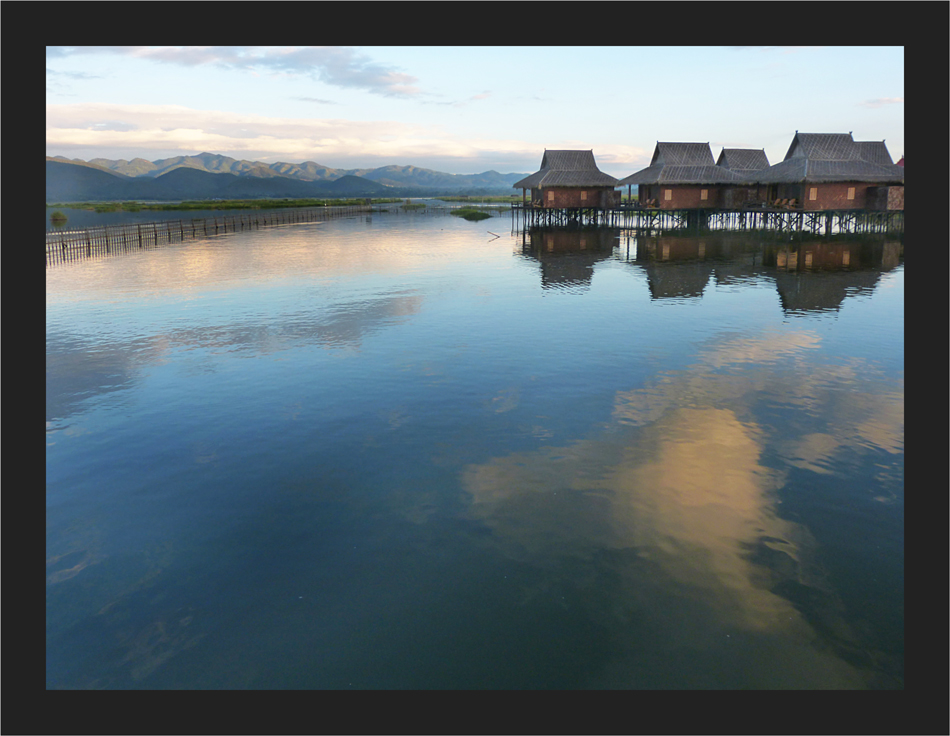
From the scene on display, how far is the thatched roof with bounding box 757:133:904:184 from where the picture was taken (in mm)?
52781

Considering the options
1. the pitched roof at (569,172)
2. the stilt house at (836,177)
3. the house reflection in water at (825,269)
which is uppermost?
the pitched roof at (569,172)

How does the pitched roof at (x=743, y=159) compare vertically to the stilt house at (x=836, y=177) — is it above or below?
above

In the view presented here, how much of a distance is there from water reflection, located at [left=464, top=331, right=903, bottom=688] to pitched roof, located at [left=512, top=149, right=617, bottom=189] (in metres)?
54.2

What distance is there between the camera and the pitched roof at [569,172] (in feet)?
218

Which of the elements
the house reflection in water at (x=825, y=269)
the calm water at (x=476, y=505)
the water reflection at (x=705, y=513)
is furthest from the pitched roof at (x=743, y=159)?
the water reflection at (x=705, y=513)

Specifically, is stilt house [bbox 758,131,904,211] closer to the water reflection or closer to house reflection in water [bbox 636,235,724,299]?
house reflection in water [bbox 636,235,724,299]

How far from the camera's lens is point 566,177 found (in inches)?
2643

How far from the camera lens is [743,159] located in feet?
223

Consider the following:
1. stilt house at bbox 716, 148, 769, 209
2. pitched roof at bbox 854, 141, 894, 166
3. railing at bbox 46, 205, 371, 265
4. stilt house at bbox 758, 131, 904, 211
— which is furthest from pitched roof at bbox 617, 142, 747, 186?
railing at bbox 46, 205, 371, 265

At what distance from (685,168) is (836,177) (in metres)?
13.5

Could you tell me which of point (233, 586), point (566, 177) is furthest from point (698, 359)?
point (566, 177)

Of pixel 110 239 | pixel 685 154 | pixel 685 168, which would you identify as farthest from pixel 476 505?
pixel 110 239

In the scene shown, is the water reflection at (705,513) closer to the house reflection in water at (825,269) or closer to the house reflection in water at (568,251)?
the house reflection in water at (825,269)

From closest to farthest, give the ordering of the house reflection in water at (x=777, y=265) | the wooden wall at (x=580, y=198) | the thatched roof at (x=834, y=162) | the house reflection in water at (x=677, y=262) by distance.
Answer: the house reflection in water at (x=777, y=265) < the house reflection in water at (x=677, y=262) < the thatched roof at (x=834, y=162) < the wooden wall at (x=580, y=198)
